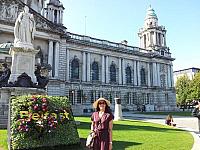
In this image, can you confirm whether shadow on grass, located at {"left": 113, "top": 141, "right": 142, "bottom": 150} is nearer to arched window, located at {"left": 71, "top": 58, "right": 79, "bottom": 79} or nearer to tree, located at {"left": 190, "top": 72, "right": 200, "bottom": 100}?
arched window, located at {"left": 71, "top": 58, "right": 79, "bottom": 79}

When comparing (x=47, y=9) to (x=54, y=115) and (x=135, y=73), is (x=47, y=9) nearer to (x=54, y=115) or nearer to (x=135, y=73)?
(x=135, y=73)

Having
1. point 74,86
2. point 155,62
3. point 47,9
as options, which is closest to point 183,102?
point 155,62

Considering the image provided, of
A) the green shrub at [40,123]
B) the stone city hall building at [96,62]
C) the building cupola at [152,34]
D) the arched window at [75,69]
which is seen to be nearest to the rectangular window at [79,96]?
the stone city hall building at [96,62]

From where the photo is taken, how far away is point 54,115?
9.27 meters

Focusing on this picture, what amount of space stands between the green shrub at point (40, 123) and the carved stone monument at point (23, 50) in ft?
20.3

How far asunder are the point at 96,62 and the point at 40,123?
46.2 metres

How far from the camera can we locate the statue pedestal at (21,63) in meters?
15.1

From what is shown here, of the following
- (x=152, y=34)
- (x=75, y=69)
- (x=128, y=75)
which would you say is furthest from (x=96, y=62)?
(x=152, y=34)

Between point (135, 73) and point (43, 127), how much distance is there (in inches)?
2120

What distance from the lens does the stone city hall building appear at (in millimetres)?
41469

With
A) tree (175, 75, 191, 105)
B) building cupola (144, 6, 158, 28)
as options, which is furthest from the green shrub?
tree (175, 75, 191, 105)

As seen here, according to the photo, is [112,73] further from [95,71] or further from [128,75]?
[128,75]

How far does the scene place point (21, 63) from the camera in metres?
15.3

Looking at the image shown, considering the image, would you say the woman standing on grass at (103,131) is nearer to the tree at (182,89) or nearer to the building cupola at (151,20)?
the building cupola at (151,20)
